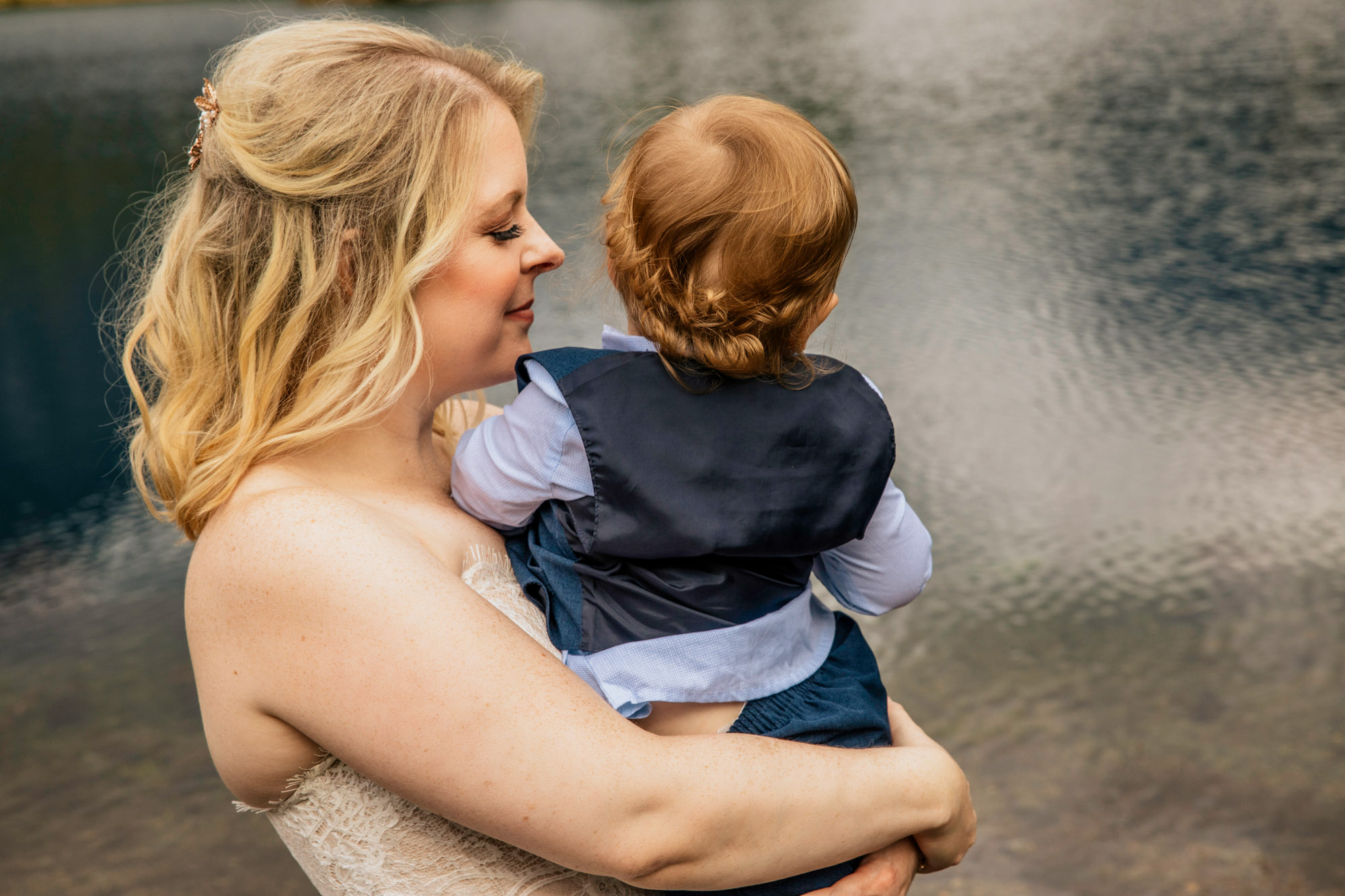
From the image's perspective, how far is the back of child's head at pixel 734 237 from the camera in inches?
39.3

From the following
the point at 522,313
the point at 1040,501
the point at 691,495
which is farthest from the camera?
the point at 1040,501

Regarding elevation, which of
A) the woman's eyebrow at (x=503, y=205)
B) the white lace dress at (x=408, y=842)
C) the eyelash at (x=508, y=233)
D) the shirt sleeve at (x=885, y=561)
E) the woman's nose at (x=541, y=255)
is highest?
the woman's eyebrow at (x=503, y=205)

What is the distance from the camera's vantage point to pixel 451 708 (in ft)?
2.76

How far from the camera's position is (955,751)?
112 inches

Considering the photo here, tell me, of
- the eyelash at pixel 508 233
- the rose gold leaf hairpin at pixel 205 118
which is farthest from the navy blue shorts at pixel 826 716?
the rose gold leaf hairpin at pixel 205 118

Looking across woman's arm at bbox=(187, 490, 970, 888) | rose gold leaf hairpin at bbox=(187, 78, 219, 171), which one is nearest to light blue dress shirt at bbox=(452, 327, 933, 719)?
woman's arm at bbox=(187, 490, 970, 888)

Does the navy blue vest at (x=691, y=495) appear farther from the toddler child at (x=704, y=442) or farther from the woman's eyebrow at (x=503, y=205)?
the woman's eyebrow at (x=503, y=205)

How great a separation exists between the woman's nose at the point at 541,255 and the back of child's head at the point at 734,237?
99 millimetres

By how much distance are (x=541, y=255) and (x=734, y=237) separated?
0.78 ft

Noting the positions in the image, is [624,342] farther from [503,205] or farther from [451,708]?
[451,708]

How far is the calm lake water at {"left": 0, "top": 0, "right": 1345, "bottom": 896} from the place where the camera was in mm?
2686

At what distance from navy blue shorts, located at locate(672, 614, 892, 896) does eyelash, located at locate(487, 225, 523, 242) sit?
58 cm

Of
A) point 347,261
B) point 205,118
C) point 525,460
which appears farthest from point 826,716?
point 205,118

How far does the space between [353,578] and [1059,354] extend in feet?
15.1
